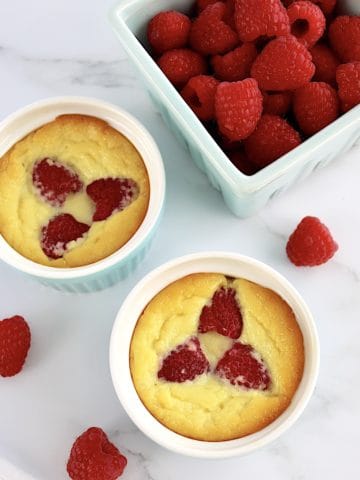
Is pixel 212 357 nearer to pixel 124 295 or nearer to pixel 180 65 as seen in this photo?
pixel 124 295

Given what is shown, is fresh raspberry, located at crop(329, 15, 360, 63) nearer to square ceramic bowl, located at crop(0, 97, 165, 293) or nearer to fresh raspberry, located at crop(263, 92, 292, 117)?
fresh raspberry, located at crop(263, 92, 292, 117)

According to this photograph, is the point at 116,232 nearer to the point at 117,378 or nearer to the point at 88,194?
the point at 88,194

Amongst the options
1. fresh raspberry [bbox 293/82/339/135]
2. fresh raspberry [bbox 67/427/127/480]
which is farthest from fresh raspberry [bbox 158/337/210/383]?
fresh raspberry [bbox 293/82/339/135]

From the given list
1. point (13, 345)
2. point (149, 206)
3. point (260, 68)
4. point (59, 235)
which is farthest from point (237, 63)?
point (13, 345)

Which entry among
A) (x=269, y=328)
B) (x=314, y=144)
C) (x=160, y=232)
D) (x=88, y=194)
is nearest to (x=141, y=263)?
(x=160, y=232)

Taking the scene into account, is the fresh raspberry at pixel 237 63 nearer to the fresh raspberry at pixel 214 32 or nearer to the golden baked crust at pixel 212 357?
the fresh raspberry at pixel 214 32
